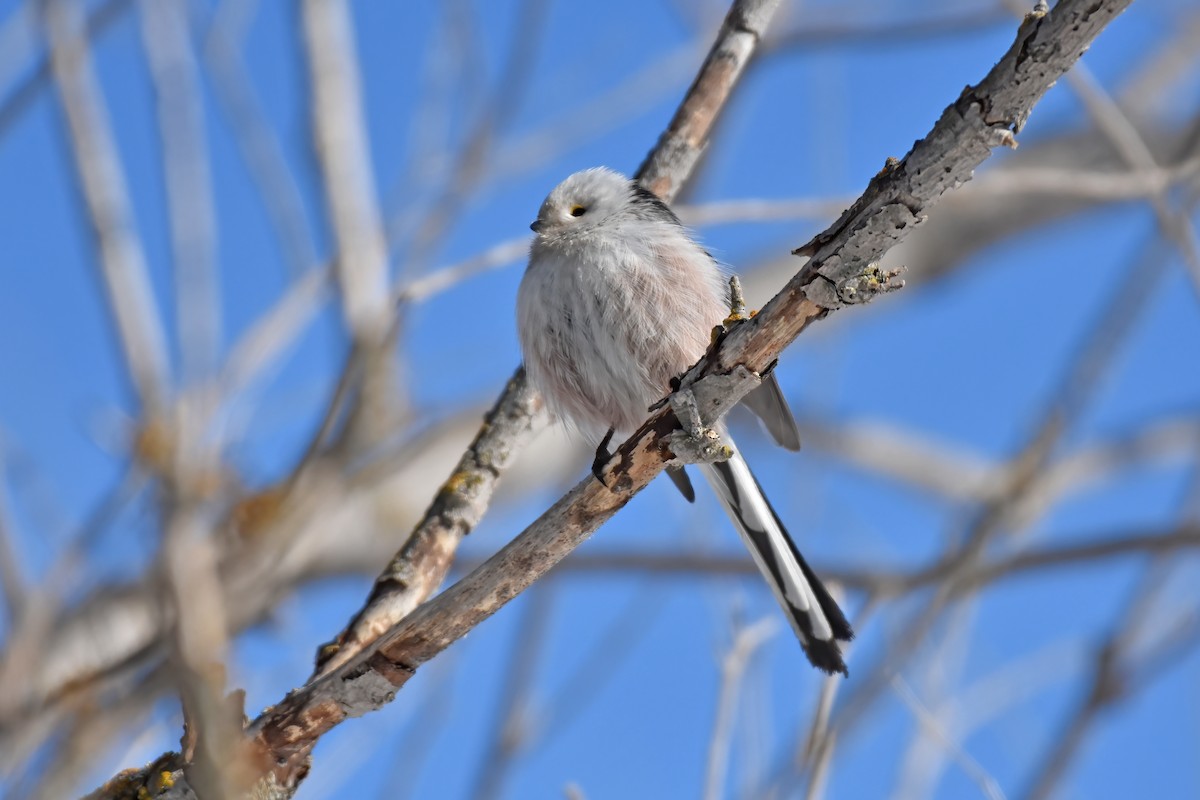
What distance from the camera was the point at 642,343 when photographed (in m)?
2.20

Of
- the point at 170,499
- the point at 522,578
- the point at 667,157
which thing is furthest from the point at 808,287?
the point at 667,157

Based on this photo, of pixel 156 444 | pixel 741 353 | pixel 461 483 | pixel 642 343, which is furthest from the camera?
pixel 642 343

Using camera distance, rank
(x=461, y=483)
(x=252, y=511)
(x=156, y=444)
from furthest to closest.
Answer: (x=252, y=511), (x=461, y=483), (x=156, y=444)

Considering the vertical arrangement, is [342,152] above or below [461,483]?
above

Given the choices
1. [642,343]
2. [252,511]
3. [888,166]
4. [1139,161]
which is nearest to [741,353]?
[888,166]

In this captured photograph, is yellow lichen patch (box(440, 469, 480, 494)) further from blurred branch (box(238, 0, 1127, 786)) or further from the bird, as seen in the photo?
blurred branch (box(238, 0, 1127, 786))

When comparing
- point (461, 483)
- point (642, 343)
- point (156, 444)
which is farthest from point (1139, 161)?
point (156, 444)

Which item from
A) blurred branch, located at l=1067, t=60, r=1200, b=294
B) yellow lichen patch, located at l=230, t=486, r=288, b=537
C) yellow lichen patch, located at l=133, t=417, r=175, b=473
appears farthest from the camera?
yellow lichen patch, located at l=230, t=486, r=288, b=537

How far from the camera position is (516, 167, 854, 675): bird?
219 cm

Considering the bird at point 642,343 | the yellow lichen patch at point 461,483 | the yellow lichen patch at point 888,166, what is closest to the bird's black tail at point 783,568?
the bird at point 642,343

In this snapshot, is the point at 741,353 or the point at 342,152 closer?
the point at 741,353

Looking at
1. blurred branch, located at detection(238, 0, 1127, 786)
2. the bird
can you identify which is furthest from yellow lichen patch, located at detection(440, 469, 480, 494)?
blurred branch, located at detection(238, 0, 1127, 786)

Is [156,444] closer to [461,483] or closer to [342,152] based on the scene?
[461,483]

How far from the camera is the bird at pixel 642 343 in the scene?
7.18 feet
